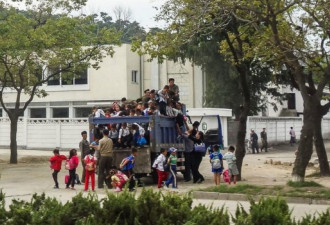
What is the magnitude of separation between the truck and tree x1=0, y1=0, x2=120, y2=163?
7609 mm

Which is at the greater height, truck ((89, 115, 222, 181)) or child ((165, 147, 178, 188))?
truck ((89, 115, 222, 181))

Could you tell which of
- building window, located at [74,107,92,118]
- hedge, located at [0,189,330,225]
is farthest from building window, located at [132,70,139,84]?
hedge, located at [0,189,330,225]

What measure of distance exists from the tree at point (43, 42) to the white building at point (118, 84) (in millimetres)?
13894

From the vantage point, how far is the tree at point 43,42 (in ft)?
82.9

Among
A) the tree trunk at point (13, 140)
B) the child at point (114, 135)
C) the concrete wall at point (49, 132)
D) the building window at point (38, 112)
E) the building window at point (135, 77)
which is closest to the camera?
the child at point (114, 135)

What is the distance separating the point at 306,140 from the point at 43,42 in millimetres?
13327

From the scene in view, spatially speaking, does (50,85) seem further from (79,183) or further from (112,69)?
(79,183)

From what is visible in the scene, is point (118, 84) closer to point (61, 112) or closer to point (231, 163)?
point (61, 112)

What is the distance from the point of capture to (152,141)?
1802cm

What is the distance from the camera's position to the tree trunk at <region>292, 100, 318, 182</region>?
52.3 feet

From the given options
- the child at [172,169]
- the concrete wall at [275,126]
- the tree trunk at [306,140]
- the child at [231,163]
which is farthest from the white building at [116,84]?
the tree trunk at [306,140]

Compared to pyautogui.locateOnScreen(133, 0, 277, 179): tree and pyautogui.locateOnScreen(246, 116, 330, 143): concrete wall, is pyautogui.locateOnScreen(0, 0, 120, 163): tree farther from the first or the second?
pyautogui.locateOnScreen(246, 116, 330, 143): concrete wall

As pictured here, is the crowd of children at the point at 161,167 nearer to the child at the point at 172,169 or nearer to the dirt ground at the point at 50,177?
the child at the point at 172,169

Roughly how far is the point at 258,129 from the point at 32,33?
19617 mm
